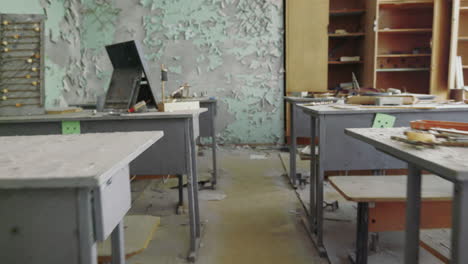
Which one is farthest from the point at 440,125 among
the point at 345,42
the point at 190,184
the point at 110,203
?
the point at 345,42

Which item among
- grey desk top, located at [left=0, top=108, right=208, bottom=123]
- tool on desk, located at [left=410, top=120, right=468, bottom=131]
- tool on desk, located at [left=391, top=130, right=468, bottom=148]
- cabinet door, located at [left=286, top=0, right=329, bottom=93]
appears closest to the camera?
tool on desk, located at [left=391, top=130, right=468, bottom=148]

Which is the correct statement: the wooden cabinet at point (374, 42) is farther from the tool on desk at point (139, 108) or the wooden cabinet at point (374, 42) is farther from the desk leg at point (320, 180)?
the tool on desk at point (139, 108)

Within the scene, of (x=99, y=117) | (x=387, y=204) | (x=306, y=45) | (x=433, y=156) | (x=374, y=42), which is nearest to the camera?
(x=433, y=156)

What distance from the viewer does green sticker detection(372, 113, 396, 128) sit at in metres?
1.85

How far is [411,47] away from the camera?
197 inches

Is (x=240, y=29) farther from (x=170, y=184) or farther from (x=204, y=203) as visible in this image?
(x=204, y=203)

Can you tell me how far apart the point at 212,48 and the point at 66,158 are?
422 cm

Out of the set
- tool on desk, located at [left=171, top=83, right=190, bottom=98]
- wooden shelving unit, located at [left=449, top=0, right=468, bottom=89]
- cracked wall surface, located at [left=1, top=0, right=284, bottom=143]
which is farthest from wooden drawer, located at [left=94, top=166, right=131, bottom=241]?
wooden shelving unit, located at [left=449, top=0, right=468, bottom=89]

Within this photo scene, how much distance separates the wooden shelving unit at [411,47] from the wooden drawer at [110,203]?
4333 mm

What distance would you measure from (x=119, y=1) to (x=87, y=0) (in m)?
0.41

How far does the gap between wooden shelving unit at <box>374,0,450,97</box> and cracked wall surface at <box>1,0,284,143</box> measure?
1441 mm

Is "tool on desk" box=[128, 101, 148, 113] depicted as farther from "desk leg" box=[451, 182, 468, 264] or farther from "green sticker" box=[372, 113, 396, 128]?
"desk leg" box=[451, 182, 468, 264]

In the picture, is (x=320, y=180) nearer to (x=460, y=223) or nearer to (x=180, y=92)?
(x=460, y=223)

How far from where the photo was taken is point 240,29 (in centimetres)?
483
